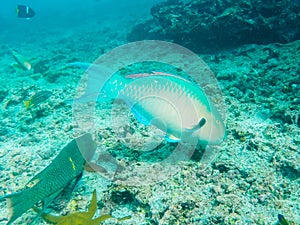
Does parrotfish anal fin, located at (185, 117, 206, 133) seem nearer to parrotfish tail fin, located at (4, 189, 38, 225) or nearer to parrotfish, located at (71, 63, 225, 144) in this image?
parrotfish, located at (71, 63, 225, 144)

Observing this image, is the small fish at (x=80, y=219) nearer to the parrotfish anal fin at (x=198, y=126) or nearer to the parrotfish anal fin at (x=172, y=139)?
the parrotfish anal fin at (x=172, y=139)

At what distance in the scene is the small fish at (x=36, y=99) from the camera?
445 centimetres

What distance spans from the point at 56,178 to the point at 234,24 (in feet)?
18.8

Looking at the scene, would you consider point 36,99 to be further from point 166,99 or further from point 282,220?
point 282,220

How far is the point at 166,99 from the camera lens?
1.99 m

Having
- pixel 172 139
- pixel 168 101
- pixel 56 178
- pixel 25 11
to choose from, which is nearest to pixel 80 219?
pixel 56 178

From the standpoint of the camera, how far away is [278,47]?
17.5 ft

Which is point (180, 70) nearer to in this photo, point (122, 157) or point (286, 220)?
point (122, 157)

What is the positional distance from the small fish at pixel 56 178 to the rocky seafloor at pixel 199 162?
0.20 m

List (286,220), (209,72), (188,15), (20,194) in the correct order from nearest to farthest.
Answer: (286,220)
(20,194)
(209,72)
(188,15)

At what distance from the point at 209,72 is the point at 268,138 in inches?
104

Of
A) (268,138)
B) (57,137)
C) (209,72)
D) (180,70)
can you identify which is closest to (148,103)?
(268,138)

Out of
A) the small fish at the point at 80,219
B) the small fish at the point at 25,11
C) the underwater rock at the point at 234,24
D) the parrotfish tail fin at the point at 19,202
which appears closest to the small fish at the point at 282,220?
the small fish at the point at 80,219

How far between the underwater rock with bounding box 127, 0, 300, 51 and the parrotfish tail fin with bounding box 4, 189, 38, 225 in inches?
233
